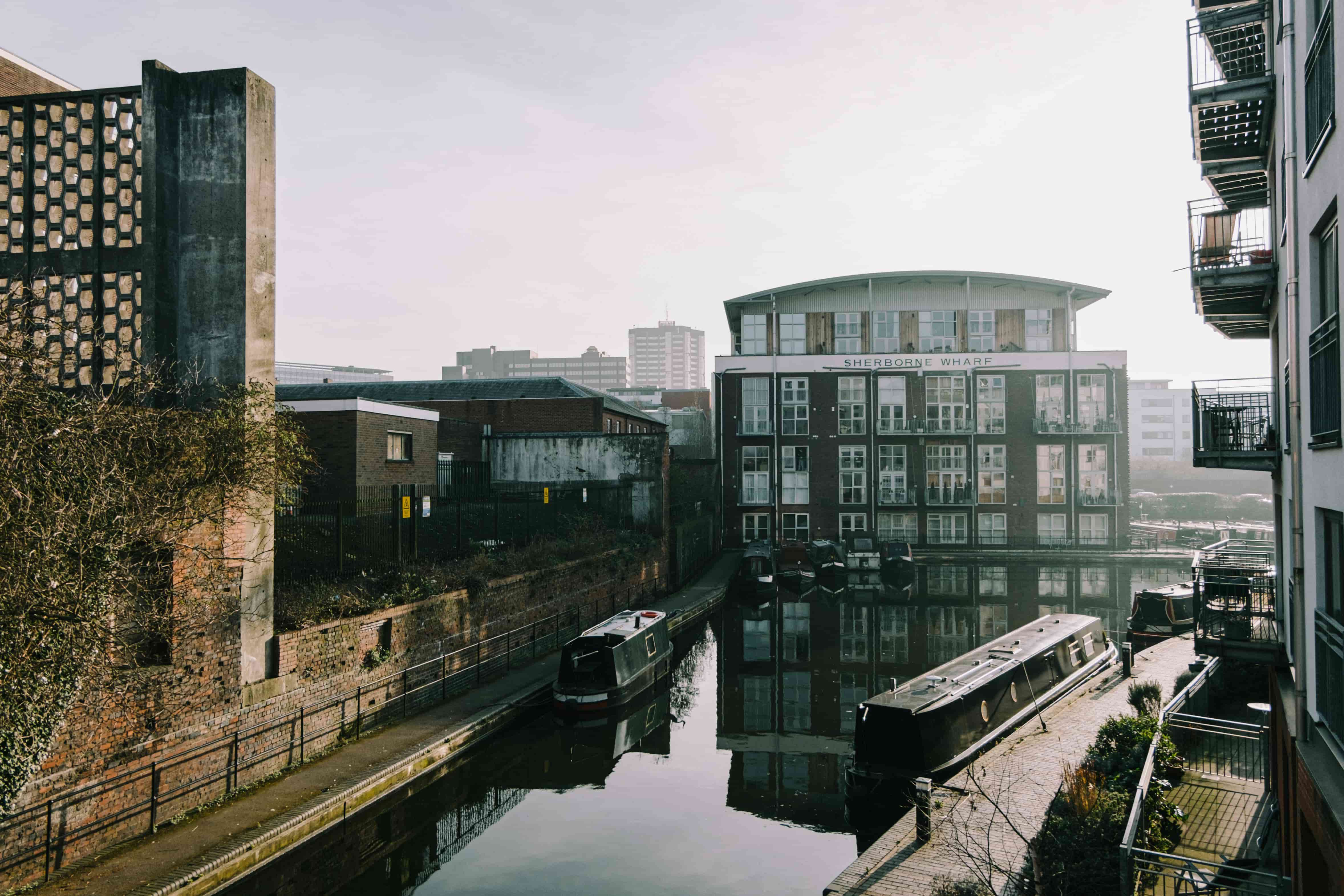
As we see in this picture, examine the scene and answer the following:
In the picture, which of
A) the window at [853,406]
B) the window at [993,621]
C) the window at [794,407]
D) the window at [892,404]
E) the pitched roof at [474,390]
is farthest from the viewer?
the window at [794,407]

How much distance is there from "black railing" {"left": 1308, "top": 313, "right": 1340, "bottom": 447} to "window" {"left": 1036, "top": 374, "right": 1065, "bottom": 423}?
39.4 meters

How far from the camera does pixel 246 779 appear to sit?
37.8 feet

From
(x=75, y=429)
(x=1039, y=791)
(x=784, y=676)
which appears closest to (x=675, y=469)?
(x=784, y=676)

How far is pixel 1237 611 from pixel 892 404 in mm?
33616

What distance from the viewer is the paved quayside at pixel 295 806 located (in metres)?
8.98

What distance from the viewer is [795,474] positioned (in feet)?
145

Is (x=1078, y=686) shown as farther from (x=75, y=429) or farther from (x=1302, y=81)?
(x=75, y=429)

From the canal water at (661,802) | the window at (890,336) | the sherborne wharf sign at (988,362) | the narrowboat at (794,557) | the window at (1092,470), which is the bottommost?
the canal water at (661,802)

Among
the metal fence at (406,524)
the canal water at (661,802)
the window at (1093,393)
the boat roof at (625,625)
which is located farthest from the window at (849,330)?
the boat roof at (625,625)

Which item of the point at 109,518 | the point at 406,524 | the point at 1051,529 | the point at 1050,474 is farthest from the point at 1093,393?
the point at 109,518

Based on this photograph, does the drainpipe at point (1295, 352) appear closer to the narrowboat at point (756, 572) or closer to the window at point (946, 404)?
the narrowboat at point (756, 572)

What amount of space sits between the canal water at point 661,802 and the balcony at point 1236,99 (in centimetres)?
981

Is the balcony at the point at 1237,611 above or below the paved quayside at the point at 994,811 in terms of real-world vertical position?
above

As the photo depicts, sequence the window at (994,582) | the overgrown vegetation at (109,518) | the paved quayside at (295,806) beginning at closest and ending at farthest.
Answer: the overgrown vegetation at (109,518) → the paved quayside at (295,806) → the window at (994,582)
